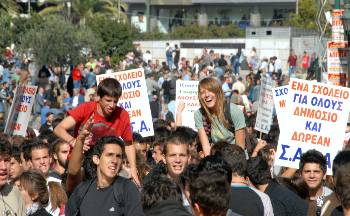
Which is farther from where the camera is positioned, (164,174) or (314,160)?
(314,160)

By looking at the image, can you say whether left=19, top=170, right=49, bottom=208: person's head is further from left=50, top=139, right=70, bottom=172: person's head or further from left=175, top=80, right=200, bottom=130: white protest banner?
left=175, top=80, right=200, bottom=130: white protest banner

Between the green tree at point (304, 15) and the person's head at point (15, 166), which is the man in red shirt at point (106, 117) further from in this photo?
the green tree at point (304, 15)

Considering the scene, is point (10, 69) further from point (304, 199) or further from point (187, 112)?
point (304, 199)

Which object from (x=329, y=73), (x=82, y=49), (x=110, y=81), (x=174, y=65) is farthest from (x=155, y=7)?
(x=110, y=81)

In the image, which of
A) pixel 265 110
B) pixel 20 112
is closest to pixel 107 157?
pixel 20 112

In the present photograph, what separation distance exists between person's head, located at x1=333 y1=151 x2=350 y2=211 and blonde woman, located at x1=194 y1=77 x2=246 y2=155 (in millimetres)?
4047

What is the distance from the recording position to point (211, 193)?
246 inches

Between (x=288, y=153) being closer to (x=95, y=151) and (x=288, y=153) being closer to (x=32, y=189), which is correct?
(x=32, y=189)

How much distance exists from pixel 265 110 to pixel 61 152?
6.80 meters

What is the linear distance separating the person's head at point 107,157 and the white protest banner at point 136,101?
19.7 ft

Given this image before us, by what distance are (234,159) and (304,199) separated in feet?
4.85

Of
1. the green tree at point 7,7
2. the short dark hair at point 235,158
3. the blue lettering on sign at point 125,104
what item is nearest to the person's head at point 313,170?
the short dark hair at point 235,158

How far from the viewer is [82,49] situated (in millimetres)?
46781

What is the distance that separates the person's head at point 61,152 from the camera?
10.8m
